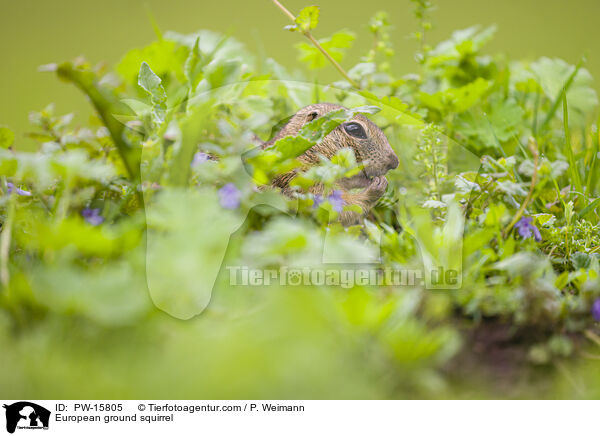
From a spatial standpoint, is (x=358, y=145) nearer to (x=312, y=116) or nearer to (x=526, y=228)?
(x=312, y=116)

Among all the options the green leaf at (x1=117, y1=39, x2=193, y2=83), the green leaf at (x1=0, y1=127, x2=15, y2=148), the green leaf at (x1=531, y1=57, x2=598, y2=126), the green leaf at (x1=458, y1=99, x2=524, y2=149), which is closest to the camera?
the green leaf at (x1=0, y1=127, x2=15, y2=148)

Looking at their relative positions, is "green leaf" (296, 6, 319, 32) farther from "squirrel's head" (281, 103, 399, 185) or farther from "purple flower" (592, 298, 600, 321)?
"purple flower" (592, 298, 600, 321)

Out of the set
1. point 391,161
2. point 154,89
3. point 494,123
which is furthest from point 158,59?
point 494,123

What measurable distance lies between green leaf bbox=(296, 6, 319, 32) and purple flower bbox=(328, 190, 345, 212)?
1.55ft

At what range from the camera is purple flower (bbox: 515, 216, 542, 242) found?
3.55 ft

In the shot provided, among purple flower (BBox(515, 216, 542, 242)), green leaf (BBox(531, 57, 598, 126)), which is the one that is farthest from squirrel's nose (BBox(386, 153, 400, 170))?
green leaf (BBox(531, 57, 598, 126))

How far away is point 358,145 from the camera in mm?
1322

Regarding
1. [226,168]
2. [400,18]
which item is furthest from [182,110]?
[400,18]

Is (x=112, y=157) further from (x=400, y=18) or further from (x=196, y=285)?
(x=400, y=18)

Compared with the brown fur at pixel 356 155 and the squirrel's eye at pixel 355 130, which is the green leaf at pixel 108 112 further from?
the squirrel's eye at pixel 355 130

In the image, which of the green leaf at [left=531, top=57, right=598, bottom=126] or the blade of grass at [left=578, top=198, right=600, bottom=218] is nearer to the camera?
the blade of grass at [left=578, top=198, right=600, bottom=218]
